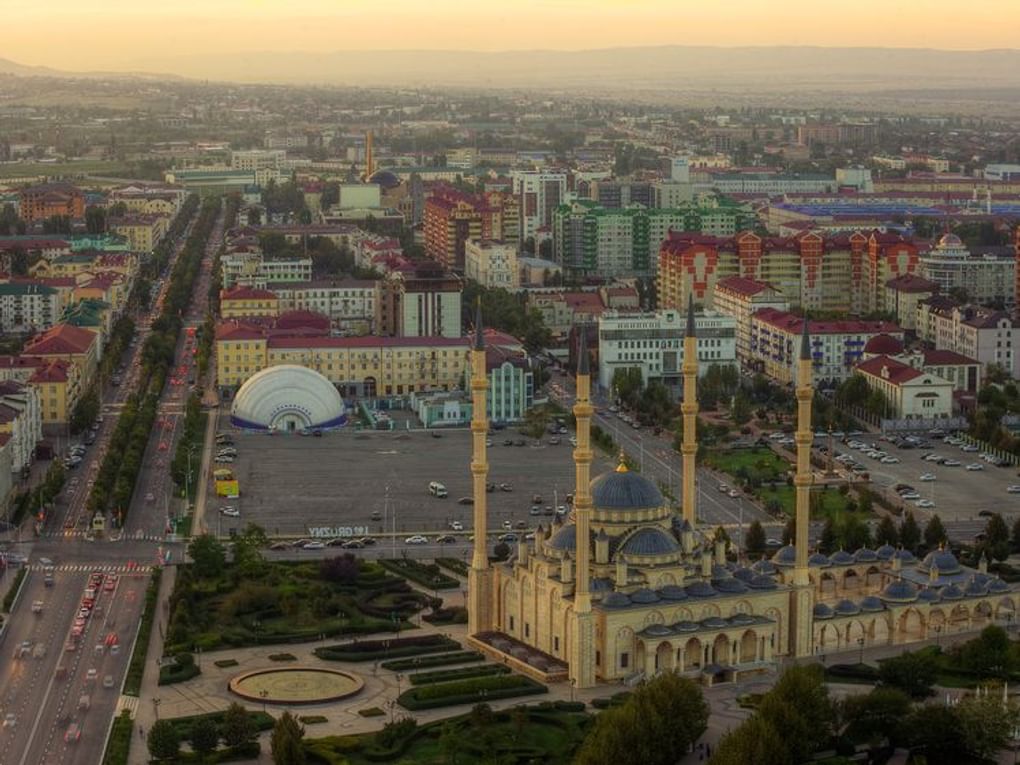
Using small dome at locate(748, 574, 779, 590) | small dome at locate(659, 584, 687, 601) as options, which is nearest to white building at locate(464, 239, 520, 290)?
small dome at locate(748, 574, 779, 590)

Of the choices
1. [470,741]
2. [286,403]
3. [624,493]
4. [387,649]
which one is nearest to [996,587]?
[624,493]

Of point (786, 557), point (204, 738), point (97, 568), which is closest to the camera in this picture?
point (204, 738)

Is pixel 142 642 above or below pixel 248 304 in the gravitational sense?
below

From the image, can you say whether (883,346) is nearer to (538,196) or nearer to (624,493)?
(624,493)

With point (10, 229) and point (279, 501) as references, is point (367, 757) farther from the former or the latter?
point (10, 229)

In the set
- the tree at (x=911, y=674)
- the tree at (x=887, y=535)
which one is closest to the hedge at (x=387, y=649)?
the tree at (x=911, y=674)

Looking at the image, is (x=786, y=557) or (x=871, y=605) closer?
(x=871, y=605)

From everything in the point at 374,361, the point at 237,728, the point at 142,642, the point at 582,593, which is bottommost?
the point at 374,361
